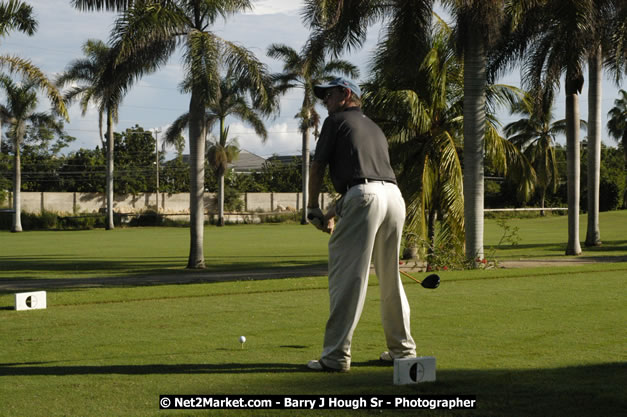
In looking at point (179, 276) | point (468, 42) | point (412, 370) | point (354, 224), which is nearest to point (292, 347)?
point (354, 224)

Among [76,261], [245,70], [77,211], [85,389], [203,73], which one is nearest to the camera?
[85,389]

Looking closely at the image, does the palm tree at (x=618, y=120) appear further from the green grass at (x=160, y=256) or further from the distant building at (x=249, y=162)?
the distant building at (x=249, y=162)

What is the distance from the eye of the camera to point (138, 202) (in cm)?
7538

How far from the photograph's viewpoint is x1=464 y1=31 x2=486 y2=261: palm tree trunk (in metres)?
20.0

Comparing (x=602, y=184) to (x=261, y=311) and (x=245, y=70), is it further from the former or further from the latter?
(x=261, y=311)

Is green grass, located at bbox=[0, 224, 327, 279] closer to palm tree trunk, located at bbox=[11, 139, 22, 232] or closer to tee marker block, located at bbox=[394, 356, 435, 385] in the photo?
tee marker block, located at bbox=[394, 356, 435, 385]

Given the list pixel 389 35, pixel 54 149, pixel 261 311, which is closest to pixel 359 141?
pixel 261 311

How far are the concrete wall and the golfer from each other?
61.4 m

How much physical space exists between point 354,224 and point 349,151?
61cm

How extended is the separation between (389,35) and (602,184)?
2339 inches

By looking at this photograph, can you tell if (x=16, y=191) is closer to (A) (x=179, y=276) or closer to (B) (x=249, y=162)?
(A) (x=179, y=276)

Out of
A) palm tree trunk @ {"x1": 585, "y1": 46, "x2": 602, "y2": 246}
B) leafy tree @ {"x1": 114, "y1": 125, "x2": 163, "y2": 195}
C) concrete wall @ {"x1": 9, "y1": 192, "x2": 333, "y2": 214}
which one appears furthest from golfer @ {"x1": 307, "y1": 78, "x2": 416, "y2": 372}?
leafy tree @ {"x1": 114, "y1": 125, "x2": 163, "y2": 195}

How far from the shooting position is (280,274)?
20.7m

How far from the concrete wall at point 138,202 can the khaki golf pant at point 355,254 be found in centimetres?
6147
